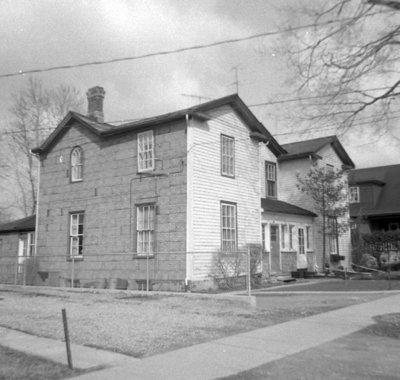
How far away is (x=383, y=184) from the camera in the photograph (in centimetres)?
3494

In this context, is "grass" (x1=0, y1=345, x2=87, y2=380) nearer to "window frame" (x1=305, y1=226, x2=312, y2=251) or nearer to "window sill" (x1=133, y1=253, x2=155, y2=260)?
"window sill" (x1=133, y1=253, x2=155, y2=260)

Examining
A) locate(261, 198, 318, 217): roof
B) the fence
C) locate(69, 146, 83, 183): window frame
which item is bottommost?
the fence

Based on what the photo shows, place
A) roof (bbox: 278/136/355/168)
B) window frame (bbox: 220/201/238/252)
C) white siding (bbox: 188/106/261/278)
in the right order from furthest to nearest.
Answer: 1. roof (bbox: 278/136/355/168)
2. window frame (bbox: 220/201/238/252)
3. white siding (bbox: 188/106/261/278)

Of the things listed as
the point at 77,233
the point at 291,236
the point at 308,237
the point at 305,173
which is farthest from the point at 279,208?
the point at 77,233

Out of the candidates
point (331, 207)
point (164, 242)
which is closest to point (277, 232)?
point (331, 207)

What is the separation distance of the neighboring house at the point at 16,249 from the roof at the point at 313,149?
13.9 metres

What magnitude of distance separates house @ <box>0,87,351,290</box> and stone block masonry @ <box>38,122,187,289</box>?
0.04m

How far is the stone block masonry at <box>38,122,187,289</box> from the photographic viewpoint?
17.2 metres

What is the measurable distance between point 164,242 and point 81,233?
15.4 ft

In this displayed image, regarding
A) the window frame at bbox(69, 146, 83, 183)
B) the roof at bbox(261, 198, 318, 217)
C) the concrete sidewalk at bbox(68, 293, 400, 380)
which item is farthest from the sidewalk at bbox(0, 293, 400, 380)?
the roof at bbox(261, 198, 318, 217)

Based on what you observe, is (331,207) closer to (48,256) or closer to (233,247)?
(233,247)

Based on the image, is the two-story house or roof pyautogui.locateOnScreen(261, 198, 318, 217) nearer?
the two-story house

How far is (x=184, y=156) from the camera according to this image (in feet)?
→ 56.3

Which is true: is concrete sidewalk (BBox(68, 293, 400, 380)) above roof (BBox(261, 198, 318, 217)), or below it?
below
